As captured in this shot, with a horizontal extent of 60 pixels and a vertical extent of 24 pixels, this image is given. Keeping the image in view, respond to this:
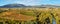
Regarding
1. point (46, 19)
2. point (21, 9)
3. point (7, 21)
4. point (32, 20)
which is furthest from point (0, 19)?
point (46, 19)

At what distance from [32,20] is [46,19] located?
9.9 inches

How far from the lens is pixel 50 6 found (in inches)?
100

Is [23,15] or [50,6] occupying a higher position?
[50,6]

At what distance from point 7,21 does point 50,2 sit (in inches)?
33.2

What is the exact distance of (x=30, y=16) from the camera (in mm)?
2561

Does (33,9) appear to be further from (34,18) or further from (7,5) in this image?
(7,5)

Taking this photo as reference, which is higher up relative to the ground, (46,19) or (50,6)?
(50,6)

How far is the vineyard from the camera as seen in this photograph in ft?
8.36

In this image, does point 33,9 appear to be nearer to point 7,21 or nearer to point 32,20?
point 32,20

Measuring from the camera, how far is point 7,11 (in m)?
2.59

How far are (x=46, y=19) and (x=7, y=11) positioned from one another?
716 millimetres

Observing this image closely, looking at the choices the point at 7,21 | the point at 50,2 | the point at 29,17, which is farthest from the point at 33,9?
the point at 7,21

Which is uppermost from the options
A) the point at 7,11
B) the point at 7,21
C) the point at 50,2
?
the point at 50,2

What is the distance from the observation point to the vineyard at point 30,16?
2.55m
